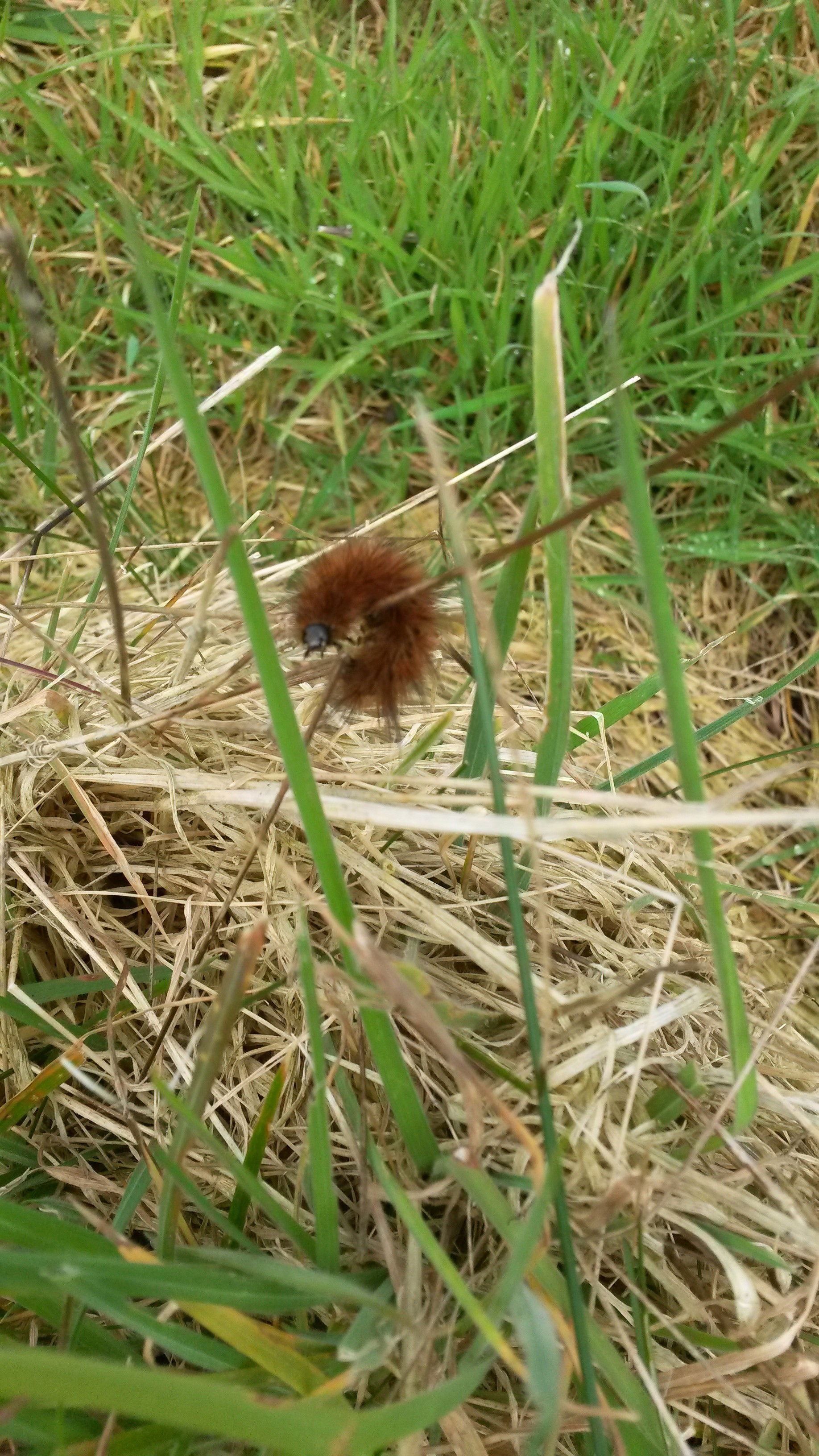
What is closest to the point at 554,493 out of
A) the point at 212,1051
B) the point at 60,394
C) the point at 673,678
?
the point at 673,678

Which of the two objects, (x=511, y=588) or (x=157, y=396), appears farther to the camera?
(x=157, y=396)

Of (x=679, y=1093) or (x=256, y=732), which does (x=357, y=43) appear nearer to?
(x=256, y=732)

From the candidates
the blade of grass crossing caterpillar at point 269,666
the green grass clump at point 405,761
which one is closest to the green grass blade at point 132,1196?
the green grass clump at point 405,761

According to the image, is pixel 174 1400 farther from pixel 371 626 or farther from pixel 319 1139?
pixel 371 626

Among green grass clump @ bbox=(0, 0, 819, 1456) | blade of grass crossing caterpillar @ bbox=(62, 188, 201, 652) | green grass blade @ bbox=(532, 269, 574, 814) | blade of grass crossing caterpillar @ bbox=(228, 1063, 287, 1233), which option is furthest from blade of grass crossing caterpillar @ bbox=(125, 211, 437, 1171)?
blade of grass crossing caterpillar @ bbox=(62, 188, 201, 652)

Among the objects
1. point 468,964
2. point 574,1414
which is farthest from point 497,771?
point 574,1414

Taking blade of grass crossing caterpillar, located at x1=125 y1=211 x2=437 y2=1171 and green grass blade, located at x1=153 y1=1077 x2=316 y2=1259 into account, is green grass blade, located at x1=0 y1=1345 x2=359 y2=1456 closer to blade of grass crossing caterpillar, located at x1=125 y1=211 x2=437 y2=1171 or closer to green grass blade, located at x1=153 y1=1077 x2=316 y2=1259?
green grass blade, located at x1=153 y1=1077 x2=316 y2=1259
